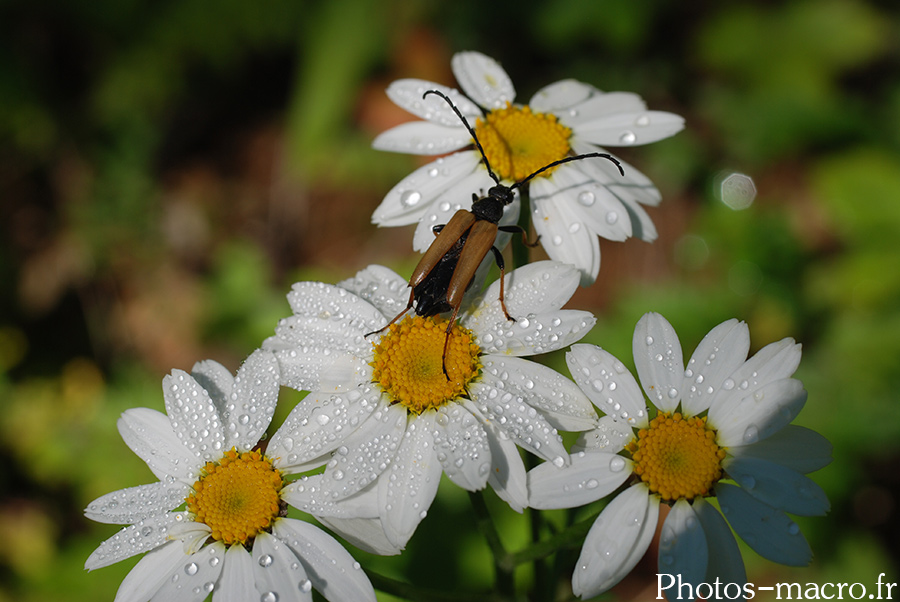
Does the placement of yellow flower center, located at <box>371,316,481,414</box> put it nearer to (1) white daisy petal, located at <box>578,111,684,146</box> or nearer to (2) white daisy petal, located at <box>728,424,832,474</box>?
(2) white daisy petal, located at <box>728,424,832,474</box>

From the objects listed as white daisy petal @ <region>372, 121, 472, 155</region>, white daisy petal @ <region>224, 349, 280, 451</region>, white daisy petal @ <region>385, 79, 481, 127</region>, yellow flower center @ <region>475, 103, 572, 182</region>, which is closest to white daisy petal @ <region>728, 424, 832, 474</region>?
yellow flower center @ <region>475, 103, 572, 182</region>

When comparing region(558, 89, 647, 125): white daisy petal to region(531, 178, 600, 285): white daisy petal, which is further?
region(558, 89, 647, 125): white daisy petal

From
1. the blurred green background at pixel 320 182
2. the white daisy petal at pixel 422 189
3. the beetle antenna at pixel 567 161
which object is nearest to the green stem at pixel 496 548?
the white daisy petal at pixel 422 189

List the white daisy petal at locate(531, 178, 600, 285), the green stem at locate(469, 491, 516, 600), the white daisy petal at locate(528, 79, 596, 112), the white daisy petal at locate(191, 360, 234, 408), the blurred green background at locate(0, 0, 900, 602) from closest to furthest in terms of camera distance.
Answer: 1. the green stem at locate(469, 491, 516, 600)
2. the white daisy petal at locate(191, 360, 234, 408)
3. the white daisy petal at locate(531, 178, 600, 285)
4. the white daisy petal at locate(528, 79, 596, 112)
5. the blurred green background at locate(0, 0, 900, 602)

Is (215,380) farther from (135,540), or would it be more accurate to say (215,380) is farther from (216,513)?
(135,540)

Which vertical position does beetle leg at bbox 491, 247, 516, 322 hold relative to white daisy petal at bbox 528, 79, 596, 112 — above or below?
below

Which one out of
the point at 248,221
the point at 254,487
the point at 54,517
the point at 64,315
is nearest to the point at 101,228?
the point at 64,315

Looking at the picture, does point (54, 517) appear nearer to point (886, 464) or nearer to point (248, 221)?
point (248, 221)
